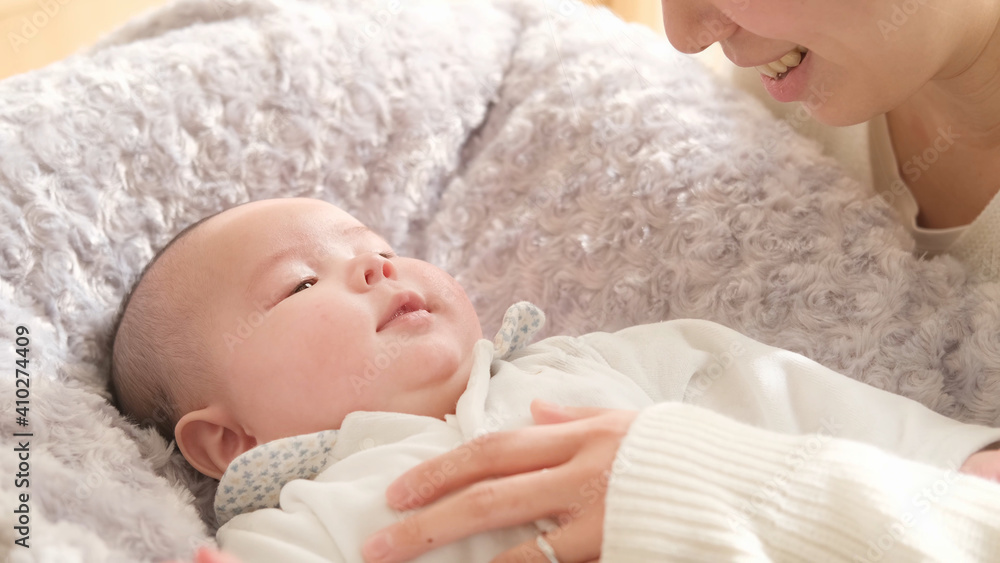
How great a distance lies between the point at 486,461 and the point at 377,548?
14 cm

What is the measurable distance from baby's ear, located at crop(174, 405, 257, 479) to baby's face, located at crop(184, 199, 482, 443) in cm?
2

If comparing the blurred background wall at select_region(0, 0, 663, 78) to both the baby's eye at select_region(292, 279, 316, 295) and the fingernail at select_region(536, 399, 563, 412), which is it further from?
the fingernail at select_region(536, 399, 563, 412)

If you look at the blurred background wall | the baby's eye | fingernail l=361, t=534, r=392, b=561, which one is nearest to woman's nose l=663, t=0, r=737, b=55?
the baby's eye

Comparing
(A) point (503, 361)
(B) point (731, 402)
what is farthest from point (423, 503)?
(B) point (731, 402)

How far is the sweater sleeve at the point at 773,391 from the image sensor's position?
39.6 inches

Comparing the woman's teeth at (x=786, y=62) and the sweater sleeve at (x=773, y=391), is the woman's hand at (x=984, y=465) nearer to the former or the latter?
the sweater sleeve at (x=773, y=391)

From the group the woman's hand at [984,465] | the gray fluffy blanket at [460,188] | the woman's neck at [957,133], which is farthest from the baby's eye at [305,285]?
the woman's neck at [957,133]

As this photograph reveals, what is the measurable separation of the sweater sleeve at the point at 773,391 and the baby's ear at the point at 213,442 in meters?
0.50

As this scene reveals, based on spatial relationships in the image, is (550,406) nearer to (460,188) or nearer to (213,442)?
(213,442)

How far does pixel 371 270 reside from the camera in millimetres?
1105

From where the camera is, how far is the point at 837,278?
125 cm

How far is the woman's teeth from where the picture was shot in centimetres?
111

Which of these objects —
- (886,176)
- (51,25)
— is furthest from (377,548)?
(51,25)

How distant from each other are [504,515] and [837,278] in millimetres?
692
